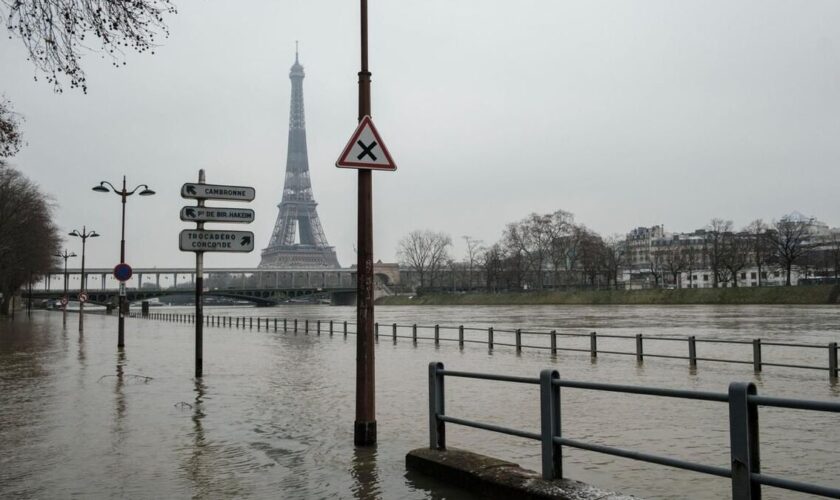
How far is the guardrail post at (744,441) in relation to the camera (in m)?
4.78

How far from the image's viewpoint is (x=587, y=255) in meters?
121

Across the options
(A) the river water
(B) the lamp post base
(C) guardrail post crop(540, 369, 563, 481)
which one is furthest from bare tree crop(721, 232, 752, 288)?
(C) guardrail post crop(540, 369, 563, 481)

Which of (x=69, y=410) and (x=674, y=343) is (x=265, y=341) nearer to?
(x=674, y=343)

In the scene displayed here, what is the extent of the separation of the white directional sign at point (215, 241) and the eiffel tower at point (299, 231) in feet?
536

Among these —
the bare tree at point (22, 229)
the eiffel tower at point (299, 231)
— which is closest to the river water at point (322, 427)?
the bare tree at point (22, 229)

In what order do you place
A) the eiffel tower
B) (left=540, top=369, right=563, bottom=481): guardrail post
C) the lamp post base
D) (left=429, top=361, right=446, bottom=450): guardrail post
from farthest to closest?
the eiffel tower → the lamp post base → (left=429, top=361, right=446, bottom=450): guardrail post → (left=540, top=369, right=563, bottom=481): guardrail post

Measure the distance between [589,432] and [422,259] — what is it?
5605 inches

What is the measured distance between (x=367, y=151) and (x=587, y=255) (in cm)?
11563

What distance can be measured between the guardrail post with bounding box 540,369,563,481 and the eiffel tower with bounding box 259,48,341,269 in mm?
173553

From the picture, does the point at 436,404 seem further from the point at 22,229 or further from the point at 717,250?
the point at 717,250

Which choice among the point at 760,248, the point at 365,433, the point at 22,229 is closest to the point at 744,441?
the point at 365,433

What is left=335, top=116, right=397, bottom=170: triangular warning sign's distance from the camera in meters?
8.46

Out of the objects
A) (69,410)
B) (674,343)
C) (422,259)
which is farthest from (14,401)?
(422,259)

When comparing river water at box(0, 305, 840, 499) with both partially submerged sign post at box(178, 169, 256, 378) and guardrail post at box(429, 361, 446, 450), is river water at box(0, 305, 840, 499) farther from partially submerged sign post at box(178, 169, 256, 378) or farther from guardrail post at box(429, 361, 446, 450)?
partially submerged sign post at box(178, 169, 256, 378)
